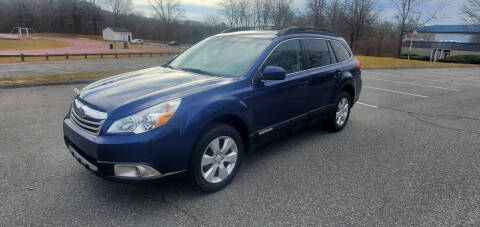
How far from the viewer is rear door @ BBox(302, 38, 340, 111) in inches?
169

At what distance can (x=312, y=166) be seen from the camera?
3830 millimetres

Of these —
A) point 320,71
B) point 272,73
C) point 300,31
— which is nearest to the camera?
point 272,73

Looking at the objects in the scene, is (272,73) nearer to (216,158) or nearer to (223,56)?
(223,56)

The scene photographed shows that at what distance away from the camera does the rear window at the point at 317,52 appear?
14.2 ft

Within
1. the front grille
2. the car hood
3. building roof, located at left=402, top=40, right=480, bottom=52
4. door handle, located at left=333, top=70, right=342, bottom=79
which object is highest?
building roof, located at left=402, top=40, right=480, bottom=52

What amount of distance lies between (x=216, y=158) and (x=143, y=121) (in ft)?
2.91

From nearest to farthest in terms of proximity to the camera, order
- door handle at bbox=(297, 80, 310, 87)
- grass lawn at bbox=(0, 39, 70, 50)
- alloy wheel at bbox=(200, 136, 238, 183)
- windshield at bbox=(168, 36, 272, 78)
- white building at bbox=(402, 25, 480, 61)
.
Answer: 1. alloy wheel at bbox=(200, 136, 238, 183)
2. windshield at bbox=(168, 36, 272, 78)
3. door handle at bbox=(297, 80, 310, 87)
4. grass lawn at bbox=(0, 39, 70, 50)
5. white building at bbox=(402, 25, 480, 61)

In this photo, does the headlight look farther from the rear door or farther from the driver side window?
the rear door

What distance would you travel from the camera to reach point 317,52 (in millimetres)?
4531

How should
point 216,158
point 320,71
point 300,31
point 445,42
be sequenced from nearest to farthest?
point 216,158, point 300,31, point 320,71, point 445,42

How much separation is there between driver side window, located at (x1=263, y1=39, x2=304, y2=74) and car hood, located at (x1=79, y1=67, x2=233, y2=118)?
747 millimetres

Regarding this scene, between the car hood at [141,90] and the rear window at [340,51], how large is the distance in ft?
8.76

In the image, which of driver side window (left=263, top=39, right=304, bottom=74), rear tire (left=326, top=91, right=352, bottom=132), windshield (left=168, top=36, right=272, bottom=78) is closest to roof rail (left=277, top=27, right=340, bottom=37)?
driver side window (left=263, top=39, right=304, bottom=74)

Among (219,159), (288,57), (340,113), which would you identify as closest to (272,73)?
(288,57)
